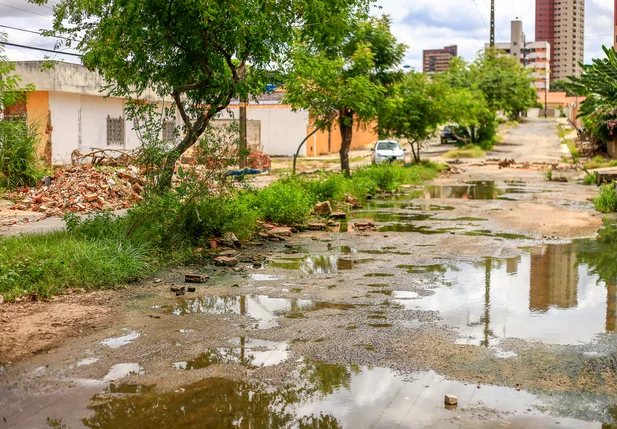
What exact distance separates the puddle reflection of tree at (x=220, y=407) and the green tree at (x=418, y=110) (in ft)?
84.6

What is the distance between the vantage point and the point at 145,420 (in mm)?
5160

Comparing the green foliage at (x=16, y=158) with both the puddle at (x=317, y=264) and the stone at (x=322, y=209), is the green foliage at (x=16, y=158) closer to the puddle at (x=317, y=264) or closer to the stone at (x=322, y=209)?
the stone at (x=322, y=209)

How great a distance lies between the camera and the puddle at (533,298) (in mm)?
7613

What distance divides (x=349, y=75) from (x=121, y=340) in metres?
18.7

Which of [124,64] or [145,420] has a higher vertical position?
[124,64]

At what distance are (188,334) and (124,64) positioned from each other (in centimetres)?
653

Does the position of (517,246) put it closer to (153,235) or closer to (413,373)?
(153,235)

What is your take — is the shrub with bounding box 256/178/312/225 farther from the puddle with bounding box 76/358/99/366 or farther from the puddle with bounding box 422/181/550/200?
the puddle with bounding box 76/358/99/366

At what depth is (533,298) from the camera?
9.19 metres

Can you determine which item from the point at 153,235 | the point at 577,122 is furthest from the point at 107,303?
the point at 577,122

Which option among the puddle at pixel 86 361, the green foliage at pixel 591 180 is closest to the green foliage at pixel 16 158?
the puddle at pixel 86 361

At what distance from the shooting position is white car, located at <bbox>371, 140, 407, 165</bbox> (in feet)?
120

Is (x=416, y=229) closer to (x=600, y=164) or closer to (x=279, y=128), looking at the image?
(x=600, y=164)

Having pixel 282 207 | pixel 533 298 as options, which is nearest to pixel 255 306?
pixel 533 298
